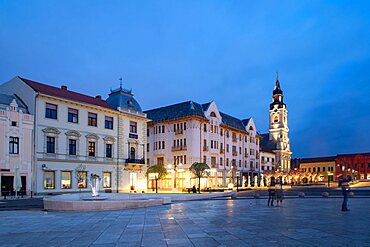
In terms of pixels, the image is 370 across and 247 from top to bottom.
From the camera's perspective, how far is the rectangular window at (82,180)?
138ft

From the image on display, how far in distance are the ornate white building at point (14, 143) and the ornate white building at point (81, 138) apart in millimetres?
791

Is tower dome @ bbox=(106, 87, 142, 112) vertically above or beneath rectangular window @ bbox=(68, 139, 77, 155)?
above

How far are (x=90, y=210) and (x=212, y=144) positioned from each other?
43.4m

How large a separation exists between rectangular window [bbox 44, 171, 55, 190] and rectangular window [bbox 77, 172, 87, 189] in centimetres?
324

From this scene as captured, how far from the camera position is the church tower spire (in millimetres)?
99438

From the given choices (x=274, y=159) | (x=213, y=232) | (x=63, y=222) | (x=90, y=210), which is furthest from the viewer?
(x=274, y=159)

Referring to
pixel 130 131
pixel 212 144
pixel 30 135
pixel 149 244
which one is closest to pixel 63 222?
pixel 149 244

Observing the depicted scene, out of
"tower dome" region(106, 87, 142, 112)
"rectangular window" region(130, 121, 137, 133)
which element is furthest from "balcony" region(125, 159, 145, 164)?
"tower dome" region(106, 87, 142, 112)

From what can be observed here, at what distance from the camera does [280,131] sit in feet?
339

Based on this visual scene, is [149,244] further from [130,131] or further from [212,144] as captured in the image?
[212,144]

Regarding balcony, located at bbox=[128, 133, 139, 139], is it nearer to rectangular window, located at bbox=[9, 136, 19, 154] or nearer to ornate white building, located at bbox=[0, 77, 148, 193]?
ornate white building, located at bbox=[0, 77, 148, 193]

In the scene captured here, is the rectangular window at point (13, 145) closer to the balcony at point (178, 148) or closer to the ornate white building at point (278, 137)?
the balcony at point (178, 148)

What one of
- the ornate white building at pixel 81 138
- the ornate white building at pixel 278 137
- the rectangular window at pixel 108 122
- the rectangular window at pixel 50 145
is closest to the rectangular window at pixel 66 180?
the ornate white building at pixel 81 138

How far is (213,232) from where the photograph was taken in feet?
39.5
